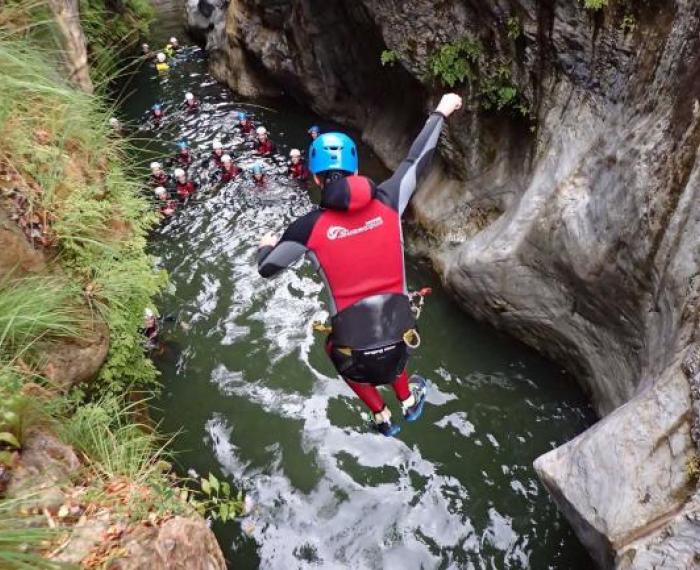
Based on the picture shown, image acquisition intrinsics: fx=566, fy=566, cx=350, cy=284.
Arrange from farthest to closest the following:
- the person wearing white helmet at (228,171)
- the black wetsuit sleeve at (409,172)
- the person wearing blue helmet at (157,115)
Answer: the person wearing blue helmet at (157,115), the person wearing white helmet at (228,171), the black wetsuit sleeve at (409,172)

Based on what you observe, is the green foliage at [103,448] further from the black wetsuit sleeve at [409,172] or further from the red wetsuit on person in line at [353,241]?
the black wetsuit sleeve at [409,172]

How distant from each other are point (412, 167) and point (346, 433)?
142 inches

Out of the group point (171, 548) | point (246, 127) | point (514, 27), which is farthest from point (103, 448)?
point (246, 127)

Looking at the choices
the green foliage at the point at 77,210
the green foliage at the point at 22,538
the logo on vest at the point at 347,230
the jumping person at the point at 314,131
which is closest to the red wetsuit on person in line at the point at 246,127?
the jumping person at the point at 314,131

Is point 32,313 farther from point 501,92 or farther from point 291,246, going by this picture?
point 501,92

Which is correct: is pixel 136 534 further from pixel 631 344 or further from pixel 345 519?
pixel 631 344

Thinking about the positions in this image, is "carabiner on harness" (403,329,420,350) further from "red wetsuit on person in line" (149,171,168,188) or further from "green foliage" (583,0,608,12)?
"red wetsuit on person in line" (149,171,168,188)

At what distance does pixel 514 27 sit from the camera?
22.6 feet

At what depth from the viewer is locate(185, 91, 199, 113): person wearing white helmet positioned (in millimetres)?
15391

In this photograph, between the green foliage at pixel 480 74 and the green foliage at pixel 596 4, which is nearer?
the green foliage at pixel 596 4

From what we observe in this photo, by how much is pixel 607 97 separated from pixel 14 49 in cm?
643

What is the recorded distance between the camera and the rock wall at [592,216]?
3959 millimetres

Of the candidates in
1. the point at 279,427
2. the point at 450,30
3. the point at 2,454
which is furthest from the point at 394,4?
the point at 2,454

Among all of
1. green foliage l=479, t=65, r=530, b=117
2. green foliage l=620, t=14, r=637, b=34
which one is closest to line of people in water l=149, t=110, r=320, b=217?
green foliage l=479, t=65, r=530, b=117
